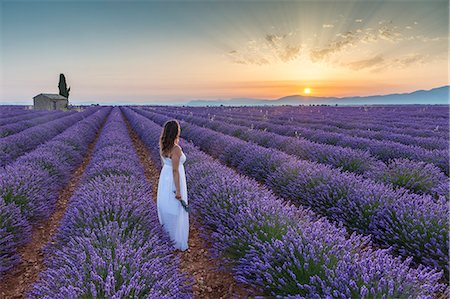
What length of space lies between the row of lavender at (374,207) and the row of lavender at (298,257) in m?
0.40

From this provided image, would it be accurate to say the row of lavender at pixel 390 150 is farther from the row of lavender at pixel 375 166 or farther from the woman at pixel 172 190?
the woman at pixel 172 190

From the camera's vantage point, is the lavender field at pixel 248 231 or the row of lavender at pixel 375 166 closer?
the lavender field at pixel 248 231

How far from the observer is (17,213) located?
11.1 feet

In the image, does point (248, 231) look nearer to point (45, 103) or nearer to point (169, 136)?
point (169, 136)

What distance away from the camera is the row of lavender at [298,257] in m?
1.76

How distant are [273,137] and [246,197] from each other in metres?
6.18

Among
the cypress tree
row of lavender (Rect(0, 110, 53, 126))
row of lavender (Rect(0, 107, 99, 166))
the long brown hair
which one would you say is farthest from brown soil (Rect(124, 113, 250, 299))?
the cypress tree

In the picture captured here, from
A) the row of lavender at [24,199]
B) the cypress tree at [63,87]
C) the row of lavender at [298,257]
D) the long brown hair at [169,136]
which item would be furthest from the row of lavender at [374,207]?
the cypress tree at [63,87]

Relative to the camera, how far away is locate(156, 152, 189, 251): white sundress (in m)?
3.36

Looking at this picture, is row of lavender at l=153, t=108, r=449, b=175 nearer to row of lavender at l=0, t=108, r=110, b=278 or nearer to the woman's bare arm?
the woman's bare arm

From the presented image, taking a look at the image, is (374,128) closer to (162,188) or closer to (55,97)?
(162,188)

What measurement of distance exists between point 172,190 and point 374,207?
8.40 feet

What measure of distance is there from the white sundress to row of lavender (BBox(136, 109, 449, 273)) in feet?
6.58

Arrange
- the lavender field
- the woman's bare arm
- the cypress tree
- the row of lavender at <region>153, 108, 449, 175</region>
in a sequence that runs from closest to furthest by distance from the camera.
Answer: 1. the lavender field
2. the woman's bare arm
3. the row of lavender at <region>153, 108, 449, 175</region>
4. the cypress tree
